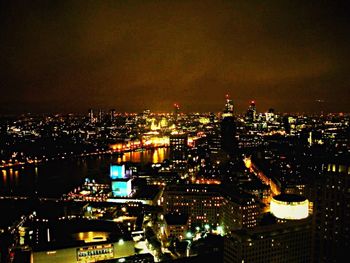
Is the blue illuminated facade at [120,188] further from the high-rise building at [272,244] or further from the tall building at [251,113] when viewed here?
the tall building at [251,113]

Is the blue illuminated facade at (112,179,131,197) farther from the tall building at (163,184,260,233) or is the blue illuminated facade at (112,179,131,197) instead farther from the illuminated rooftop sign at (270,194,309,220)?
the illuminated rooftop sign at (270,194,309,220)

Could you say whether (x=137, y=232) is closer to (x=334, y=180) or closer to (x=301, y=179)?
(x=334, y=180)

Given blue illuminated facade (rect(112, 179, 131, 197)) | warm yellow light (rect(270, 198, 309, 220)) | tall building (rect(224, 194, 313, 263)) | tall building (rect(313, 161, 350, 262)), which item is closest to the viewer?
tall building (rect(313, 161, 350, 262))

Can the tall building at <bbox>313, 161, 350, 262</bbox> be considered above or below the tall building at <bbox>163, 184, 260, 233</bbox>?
above

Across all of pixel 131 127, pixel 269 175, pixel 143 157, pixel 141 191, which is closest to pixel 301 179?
pixel 269 175

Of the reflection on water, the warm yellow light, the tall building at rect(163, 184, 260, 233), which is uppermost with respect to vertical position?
the warm yellow light

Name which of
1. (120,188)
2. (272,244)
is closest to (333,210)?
(272,244)

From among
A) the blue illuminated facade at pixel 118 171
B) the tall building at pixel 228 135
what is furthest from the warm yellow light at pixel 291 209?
the tall building at pixel 228 135

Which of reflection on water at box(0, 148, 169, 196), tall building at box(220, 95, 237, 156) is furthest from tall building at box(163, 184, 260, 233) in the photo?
tall building at box(220, 95, 237, 156)
